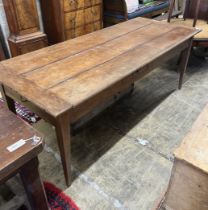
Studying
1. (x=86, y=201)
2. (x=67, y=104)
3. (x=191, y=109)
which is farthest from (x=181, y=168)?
(x=191, y=109)

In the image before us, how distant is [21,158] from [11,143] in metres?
0.09

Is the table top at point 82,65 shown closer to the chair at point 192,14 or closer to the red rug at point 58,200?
the red rug at point 58,200

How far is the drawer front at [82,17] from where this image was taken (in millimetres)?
2600

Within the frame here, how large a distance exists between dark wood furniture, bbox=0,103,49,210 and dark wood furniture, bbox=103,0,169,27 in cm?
247

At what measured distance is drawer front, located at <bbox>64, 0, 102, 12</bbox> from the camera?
250cm

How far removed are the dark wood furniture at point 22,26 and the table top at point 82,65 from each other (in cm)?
87

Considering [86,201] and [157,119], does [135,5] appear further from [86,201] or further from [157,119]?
[86,201]

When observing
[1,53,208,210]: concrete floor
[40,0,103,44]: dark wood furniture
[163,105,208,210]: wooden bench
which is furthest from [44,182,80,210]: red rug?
[40,0,103,44]: dark wood furniture

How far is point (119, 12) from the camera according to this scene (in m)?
3.10

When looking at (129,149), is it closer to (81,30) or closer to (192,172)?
(192,172)

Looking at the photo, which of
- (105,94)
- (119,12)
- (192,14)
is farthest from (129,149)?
(119,12)

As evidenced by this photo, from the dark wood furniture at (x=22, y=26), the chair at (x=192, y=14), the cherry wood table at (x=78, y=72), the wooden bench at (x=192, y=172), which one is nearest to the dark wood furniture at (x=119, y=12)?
the chair at (x=192, y=14)

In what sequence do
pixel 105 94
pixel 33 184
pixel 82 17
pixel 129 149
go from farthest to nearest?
pixel 82 17, pixel 129 149, pixel 105 94, pixel 33 184

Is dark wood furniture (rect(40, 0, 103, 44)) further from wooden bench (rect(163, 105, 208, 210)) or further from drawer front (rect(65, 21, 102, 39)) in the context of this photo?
wooden bench (rect(163, 105, 208, 210))
